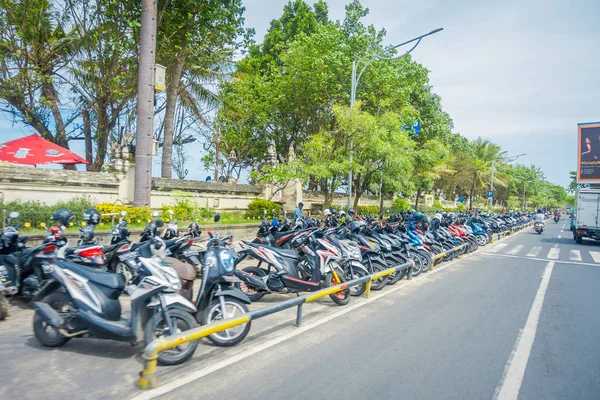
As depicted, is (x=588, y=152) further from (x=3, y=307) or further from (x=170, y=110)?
(x=3, y=307)

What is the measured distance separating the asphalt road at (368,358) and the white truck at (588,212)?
44.9 ft

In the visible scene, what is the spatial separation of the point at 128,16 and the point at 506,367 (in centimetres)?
1669

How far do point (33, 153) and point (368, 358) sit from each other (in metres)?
12.8

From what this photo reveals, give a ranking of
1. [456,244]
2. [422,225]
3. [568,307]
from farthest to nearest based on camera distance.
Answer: [456,244], [422,225], [568,307]

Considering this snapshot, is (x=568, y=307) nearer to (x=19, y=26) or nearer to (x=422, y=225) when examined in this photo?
(x=422, y=225)

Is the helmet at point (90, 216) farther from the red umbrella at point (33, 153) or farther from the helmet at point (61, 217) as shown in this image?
the red umbrella at point (33, 153)

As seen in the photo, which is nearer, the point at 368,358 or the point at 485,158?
the point at 368,358

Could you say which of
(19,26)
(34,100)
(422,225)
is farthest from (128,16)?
(422,225)

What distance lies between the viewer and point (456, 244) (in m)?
12.2

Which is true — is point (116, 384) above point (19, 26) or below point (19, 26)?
below

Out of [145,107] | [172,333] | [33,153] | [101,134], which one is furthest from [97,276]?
[101,134]

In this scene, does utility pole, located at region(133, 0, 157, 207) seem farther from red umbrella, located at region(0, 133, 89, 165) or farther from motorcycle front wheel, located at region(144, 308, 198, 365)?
motorcycle front wheel, located at region(144, 308, 198, 365)

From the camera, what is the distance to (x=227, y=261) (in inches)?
180

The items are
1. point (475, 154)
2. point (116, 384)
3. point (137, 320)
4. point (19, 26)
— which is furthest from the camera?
point (475, 154)
